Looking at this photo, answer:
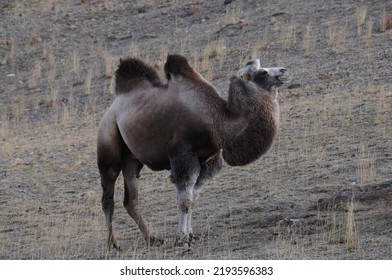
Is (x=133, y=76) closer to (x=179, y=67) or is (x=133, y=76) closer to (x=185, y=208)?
(x=179, y=67)

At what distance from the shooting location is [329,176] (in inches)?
530

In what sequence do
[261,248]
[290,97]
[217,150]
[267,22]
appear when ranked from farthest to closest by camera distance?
[267,22] → [290,97] → [217,150] → [261,248]

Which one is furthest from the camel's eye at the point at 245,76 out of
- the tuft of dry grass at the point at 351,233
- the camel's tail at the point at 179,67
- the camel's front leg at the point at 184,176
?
the tuft of dry grass at the point at 351,233

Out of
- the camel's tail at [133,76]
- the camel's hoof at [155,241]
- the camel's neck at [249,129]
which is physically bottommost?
the camel's hoof at [155,241]

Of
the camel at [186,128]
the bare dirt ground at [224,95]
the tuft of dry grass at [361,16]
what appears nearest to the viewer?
the camel at [186,128]

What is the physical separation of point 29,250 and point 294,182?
3.99 metres

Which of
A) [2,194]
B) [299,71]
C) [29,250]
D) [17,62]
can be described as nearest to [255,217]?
[29,250]

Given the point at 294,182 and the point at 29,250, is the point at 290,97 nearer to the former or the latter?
the point at 294,182

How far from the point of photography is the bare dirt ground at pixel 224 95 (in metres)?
11.2

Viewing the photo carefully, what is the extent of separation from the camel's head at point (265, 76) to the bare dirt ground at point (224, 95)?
166 centimetres

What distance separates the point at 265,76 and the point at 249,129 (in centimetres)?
65

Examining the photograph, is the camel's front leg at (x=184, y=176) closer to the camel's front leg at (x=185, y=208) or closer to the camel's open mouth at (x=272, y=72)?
the camel's front leg at (x=185, y=208)

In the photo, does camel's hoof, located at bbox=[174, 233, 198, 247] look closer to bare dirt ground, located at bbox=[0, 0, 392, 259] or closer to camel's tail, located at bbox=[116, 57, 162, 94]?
bare dirt ground, located at bbox=[0, 0, 392, 259]

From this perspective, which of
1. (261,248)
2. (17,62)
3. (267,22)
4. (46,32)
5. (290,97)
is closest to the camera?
(261,248)
